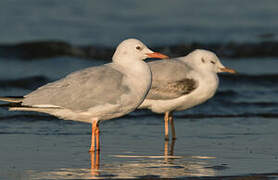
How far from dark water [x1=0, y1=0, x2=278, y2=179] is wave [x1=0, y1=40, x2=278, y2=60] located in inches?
11.6

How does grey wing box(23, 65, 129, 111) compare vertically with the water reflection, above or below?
above

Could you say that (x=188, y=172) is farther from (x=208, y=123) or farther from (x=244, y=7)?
(x=244, y=7)

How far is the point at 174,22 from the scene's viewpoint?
21.3 meters

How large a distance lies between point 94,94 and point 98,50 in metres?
10.4

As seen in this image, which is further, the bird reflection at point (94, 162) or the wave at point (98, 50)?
the wave at point (98, 50)

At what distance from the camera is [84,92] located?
26.4 feet

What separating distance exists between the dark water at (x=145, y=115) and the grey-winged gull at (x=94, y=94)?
59 cm

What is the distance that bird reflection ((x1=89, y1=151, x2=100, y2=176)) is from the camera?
718cm

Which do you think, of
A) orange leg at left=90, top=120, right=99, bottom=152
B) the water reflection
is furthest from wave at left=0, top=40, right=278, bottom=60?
the water reflection

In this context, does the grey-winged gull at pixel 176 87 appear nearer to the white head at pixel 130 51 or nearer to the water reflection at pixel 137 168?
the white head at pixel 130 51

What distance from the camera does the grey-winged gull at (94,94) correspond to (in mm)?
7977

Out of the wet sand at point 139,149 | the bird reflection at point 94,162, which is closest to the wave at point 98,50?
the wet sand at point 139,149

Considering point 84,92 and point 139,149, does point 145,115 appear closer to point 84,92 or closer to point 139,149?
point 139,149

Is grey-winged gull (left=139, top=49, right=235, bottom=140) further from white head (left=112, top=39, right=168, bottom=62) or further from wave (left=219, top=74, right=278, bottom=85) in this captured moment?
wave (left=219, top=74, right=278, bottom=85)
